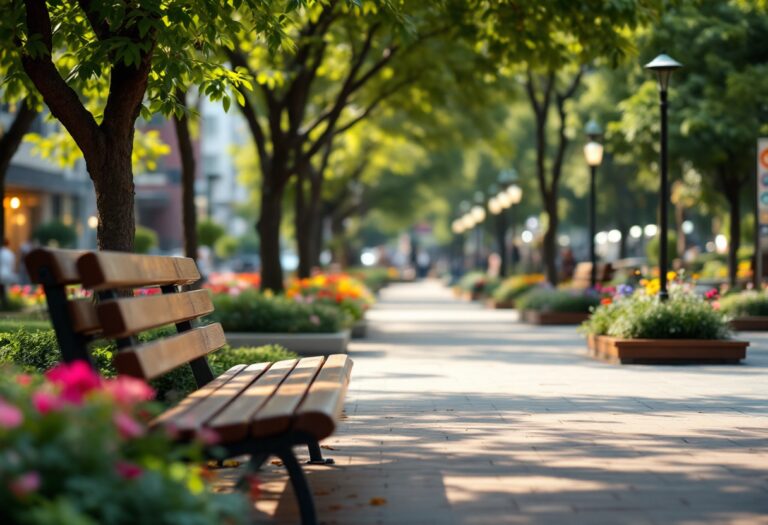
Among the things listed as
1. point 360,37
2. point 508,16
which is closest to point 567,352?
point 508,16

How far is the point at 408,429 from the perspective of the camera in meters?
9.55

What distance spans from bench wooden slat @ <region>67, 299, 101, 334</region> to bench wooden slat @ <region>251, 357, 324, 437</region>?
86 centimetres

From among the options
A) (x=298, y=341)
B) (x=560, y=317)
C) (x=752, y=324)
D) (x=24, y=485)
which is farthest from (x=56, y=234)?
(x=24, y=485)

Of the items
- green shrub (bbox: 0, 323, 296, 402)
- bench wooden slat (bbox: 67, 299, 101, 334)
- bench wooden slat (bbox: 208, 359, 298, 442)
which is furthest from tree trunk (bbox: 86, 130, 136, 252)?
bench wooden slat (bbox: 67, 299, 101, 334)

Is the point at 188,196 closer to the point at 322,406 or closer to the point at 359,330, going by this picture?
the point at 359,330

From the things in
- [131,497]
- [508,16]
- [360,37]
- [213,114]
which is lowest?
[131,497]

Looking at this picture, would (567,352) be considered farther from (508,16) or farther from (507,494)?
(507,494)

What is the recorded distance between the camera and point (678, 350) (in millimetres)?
16141

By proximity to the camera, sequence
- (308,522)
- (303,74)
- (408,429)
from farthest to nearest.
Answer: (303,74), (408,429), (308,522)

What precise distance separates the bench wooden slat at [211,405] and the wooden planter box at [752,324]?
55.2ft

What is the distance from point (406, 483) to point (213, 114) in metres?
105

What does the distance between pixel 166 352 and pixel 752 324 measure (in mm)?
18919

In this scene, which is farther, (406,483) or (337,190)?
(337,190)

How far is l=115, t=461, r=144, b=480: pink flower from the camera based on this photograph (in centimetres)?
386
